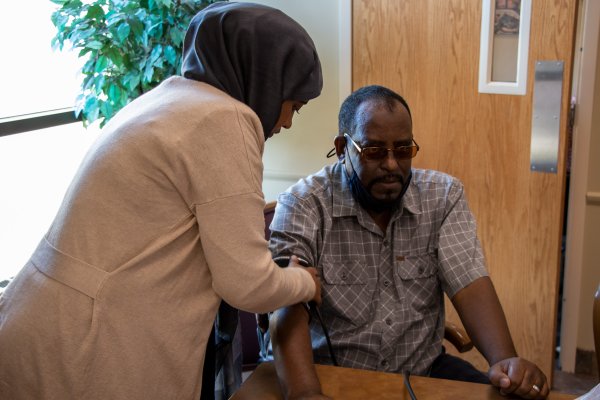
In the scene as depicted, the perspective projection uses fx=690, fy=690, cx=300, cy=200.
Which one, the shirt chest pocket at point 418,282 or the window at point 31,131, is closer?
the shirt chest pocket at point 418,282

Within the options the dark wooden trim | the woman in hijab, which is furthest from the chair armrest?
the dark wooden trim

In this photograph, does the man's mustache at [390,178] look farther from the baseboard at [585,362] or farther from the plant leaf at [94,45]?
the baseboard at [585,362]

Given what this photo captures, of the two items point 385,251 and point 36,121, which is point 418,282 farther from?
point 36,121

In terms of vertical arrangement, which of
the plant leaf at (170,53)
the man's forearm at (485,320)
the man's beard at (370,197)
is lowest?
the man's forearm at (485,320)

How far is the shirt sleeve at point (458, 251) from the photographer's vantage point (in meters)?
1.69

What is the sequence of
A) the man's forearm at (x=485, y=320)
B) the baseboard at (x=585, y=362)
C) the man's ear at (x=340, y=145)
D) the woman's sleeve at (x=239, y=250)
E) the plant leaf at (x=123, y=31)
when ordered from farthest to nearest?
the baseboard at (x=585, y=362), the plant leaf at (x=123, y=31), the man's ear at (x=340, y=145), the man's forearm at (x=485, y=320), the woman's sleeve at (x=239, y=250)

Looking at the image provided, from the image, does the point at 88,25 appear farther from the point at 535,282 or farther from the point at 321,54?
the point at 535,282

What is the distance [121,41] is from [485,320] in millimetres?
1653

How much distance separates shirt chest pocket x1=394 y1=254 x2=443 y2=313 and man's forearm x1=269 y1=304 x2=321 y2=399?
0.98 feet

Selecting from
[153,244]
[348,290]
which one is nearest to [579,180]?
[348,290]

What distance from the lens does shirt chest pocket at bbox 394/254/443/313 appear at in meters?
1.73

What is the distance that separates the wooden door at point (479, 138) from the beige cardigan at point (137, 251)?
1.55 meters

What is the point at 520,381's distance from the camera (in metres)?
1.31

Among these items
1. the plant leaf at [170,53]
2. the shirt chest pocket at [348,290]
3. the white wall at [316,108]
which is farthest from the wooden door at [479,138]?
the shirt chest pocket at [348,290]
